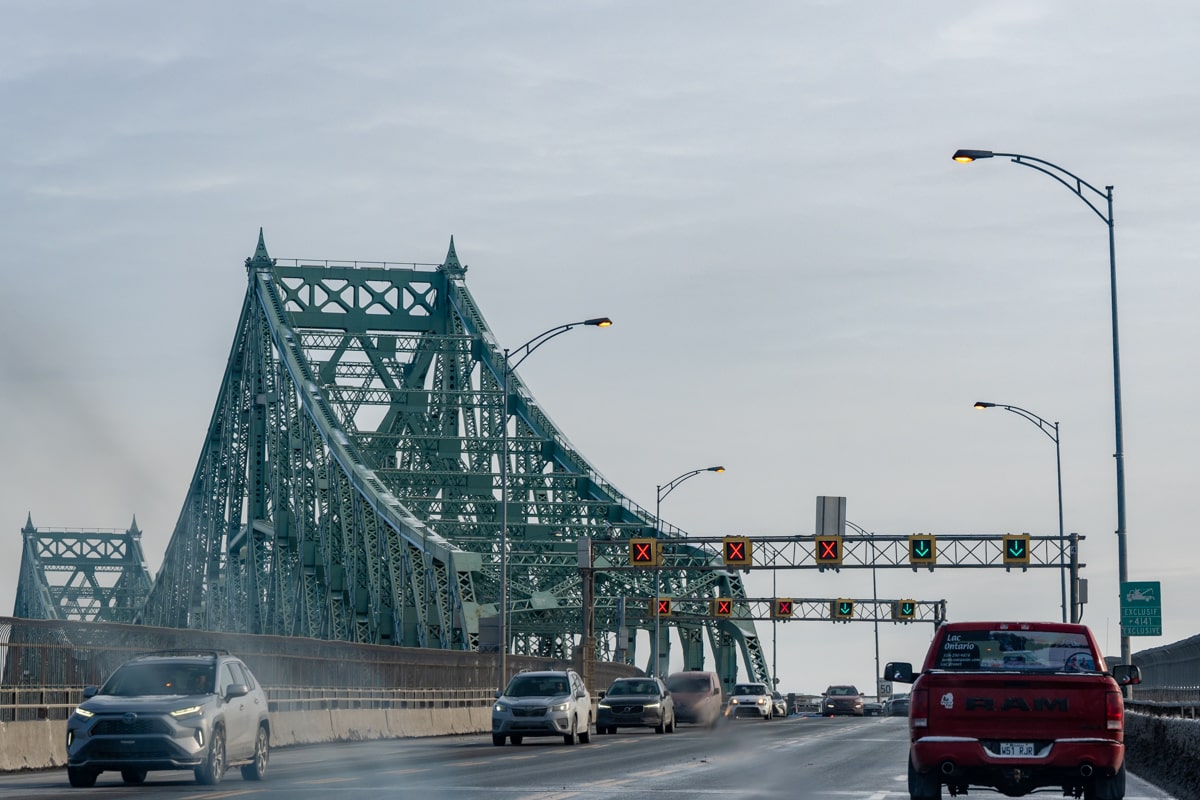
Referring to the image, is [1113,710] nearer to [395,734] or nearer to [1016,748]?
[1016,748]

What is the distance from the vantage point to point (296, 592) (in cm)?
10869

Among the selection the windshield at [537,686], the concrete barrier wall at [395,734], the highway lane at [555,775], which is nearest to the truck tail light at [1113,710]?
the concrete barrier wall at [395,734]

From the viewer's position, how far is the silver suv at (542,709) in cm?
3791

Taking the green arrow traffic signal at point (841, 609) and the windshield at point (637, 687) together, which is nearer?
the windshield at point (637, 687)

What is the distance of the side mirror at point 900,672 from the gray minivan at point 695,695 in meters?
37.3

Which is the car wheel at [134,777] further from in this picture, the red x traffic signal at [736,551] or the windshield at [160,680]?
the red x traffic signal at [736,551]

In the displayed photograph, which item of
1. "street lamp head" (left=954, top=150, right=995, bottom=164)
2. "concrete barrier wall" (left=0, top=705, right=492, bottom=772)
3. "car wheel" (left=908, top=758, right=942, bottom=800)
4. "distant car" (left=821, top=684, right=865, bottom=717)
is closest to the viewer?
"car wheel" (left=908, top=758, right=942, bottom=800)

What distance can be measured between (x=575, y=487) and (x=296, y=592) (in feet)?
53.1

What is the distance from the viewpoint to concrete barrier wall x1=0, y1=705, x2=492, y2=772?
27562mm

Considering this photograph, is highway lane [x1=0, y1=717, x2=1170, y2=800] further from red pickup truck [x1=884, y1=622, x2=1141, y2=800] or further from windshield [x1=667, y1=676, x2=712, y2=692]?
windshield [x1=667, y1=676, x2=712, y2=692]

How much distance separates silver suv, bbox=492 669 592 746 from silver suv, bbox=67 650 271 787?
12.8 m

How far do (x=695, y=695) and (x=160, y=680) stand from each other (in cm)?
3412

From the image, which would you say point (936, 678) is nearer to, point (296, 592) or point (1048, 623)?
point (1048, 623)

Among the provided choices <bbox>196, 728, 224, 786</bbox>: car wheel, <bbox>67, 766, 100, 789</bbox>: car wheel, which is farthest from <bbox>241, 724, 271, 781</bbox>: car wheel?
<bbox>67, 766, 100, 789</bbox>: car wheel
